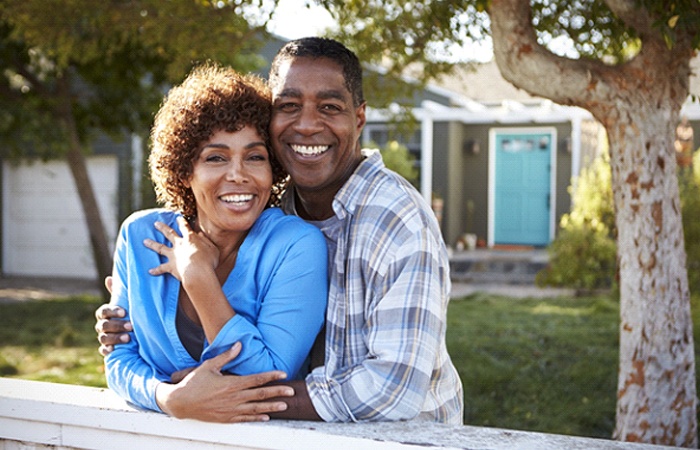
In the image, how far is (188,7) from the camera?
487 cm

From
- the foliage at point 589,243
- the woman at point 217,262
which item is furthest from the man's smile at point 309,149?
the foliage at point 589,243

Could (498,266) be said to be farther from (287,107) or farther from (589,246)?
(287,107)

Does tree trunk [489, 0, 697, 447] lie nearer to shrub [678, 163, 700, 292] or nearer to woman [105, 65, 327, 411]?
woman [105, 65, 327, 411]

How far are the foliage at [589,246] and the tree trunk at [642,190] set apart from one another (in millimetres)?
6201

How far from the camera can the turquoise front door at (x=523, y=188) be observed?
52.2ft

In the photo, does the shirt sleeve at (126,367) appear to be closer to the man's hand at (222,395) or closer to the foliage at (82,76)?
the man's hand at (222,395)

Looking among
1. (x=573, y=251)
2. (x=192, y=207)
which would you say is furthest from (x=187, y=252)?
(x=573, y=251)

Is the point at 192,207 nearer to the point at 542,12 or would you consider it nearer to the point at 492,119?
the point at 542,12

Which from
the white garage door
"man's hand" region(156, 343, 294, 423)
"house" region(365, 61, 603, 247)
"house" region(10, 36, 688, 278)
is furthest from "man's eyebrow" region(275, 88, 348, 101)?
"house" region(365, 61, 603, 247)

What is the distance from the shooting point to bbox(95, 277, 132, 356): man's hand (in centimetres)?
243

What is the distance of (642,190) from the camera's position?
12.7 feet

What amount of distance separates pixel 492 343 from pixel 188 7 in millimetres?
3874

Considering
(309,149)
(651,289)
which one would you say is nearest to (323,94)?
(309,149)

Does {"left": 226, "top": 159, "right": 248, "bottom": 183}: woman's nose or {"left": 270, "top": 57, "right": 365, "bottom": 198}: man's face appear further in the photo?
{"left": 270, "top": 57, "right": 365, "bottom": 198}: man's face
